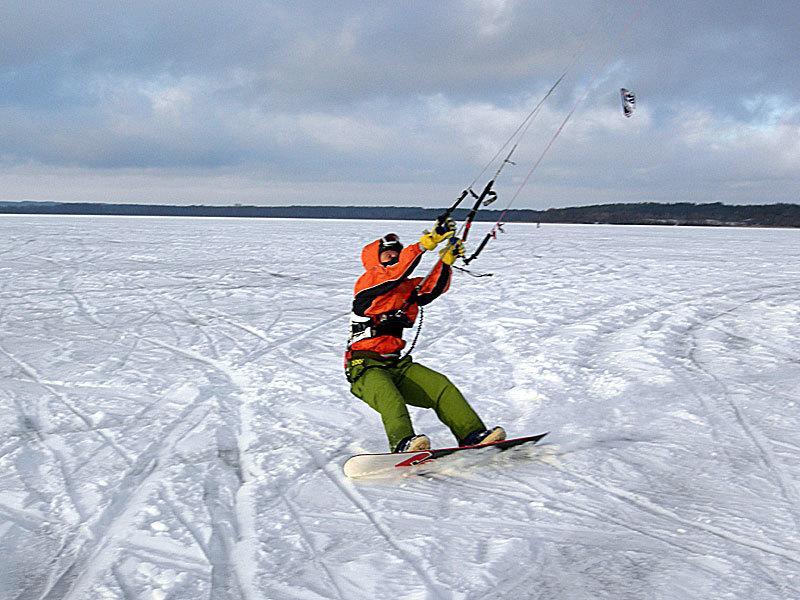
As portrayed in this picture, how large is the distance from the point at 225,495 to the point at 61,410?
7.53 ft

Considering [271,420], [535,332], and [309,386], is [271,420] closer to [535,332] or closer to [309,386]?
[309,386]

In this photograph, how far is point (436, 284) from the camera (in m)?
4.75

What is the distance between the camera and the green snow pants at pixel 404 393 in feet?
14.2

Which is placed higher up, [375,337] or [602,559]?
[375,337]

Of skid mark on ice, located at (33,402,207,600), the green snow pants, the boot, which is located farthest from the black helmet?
skid mark on ice, located at (33,402,207,600)

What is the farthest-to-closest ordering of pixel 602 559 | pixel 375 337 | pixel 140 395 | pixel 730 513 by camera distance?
1. pixel 140 395
2. pixel 375 337
3. pixel 730 513
4. pixel 602 559

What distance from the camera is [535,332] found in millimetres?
8727

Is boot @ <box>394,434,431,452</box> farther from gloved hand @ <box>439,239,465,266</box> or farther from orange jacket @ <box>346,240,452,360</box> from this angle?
gloved hand @ <box>439,239,465,266</box>

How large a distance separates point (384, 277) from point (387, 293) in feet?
0.47

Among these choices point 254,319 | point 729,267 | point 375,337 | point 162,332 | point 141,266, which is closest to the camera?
point 375,337

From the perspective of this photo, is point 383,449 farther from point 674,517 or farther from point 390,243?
point 674,517

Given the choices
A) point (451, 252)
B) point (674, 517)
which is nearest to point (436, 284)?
point (451, 252)

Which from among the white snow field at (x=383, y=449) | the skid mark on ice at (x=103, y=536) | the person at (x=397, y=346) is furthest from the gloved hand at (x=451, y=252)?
the skid mark on ice at (x=103, y=536)

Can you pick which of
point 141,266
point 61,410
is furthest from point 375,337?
point 141,266
